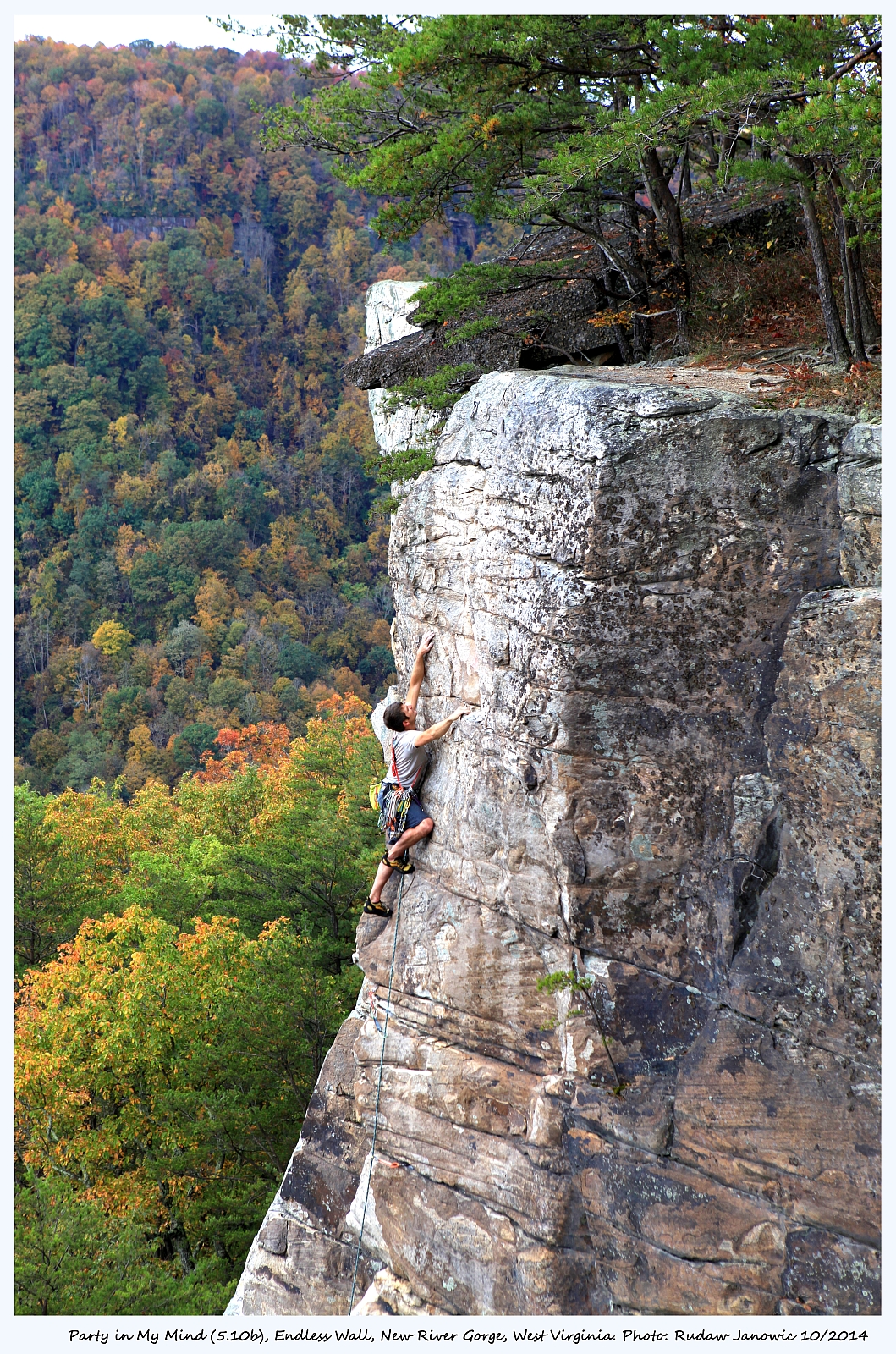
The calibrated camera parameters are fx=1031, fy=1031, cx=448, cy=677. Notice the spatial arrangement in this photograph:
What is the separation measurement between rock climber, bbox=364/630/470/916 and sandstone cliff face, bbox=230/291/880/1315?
0.31 m

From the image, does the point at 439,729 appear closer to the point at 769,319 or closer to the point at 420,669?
the point at 420,669

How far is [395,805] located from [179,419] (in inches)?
2981

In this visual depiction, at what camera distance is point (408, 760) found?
8352 millimetres

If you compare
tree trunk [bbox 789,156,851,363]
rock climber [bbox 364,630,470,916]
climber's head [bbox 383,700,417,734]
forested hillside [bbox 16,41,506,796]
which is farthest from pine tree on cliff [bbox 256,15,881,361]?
forested hillside [bbox 16,41,506,796]

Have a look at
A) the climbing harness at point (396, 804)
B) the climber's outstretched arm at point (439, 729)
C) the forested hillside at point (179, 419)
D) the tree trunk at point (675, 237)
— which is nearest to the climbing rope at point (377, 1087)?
the climbing harness at point (396, 804)

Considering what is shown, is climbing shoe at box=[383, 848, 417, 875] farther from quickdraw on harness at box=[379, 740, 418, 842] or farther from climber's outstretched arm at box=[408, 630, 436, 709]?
climber's outstretched arm at box=[408, 630, 436, 709]

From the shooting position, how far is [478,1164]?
775cm

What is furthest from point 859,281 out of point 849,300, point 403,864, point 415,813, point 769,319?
point 403,864

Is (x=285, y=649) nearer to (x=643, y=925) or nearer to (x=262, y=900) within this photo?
(x=262, y=900)

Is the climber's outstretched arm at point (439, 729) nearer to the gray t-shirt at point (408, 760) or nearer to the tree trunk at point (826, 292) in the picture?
the gray t-shirt at point (408, 760)

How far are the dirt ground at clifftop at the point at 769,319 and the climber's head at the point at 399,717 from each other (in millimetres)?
3632

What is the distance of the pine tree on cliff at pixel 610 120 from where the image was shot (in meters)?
6.45

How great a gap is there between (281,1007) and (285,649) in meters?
47.9

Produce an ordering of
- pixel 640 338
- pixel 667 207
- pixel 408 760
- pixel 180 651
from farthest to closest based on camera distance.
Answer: pixel 180 651, pixel 640 338, pixel 667 207, pixel 408 760
